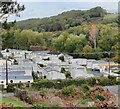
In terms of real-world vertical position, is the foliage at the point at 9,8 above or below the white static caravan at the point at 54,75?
above

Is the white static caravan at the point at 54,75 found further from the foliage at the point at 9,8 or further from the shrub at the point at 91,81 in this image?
the foliage at the point at 9,8

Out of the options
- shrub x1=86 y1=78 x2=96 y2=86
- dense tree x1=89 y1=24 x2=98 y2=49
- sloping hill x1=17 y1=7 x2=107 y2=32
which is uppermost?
sloping hill x1=17 y1=7 x2=107 y2=32

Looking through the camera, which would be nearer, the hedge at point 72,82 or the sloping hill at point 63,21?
the hedge at point 72,82

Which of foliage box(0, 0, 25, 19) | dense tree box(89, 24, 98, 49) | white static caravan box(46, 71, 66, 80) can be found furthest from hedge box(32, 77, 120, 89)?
dense tree box(89, 24, 98, 49)

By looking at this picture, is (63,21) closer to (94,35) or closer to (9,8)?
(94,35)

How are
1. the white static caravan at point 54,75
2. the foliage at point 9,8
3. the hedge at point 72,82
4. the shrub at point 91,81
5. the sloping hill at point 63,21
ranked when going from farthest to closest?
1. the sloping hill at point 63,21
2. the white static caravan at point 54,75
3. the shrub at point 91,81
4. the hedge at point 72,82
5. the foliage at point 9,8

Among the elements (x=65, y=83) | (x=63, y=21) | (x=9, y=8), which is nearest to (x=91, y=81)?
(x=65, y=83)

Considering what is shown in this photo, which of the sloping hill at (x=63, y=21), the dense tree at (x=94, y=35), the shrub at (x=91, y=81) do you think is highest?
the sloping hill at (x=63, y=21)

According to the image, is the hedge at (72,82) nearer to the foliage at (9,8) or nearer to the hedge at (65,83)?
the hedge at (65,83)

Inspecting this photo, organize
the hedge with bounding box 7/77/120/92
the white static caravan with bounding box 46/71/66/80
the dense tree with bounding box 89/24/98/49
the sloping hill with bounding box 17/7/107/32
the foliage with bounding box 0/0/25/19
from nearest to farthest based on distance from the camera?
the foliage with bounding box 0/0/25/19 < the hedge with bounding box 7/77/120/92 < the white static caravan with bounding box 46/71/66/80 < the dense tree with bounding box 89/24/98/49 < the sloping hill with bounding box 17/7/107/32

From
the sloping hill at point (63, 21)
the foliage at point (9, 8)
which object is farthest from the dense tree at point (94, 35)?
the foliage at point (9, 8)

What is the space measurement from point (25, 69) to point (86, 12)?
1859 inches

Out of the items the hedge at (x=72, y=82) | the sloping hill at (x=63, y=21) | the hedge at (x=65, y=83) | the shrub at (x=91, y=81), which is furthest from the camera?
the sloping hill at (x=63, y=21)

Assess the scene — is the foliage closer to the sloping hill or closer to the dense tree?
the dense tree
